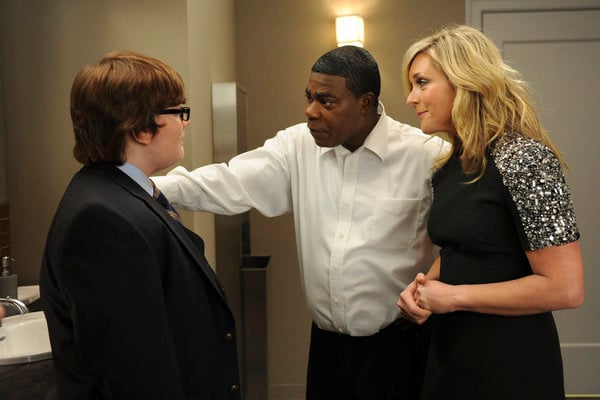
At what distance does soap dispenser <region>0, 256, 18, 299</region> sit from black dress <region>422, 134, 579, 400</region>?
1.28 metres

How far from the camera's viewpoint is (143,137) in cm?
123

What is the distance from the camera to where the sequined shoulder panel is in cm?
Result: 143

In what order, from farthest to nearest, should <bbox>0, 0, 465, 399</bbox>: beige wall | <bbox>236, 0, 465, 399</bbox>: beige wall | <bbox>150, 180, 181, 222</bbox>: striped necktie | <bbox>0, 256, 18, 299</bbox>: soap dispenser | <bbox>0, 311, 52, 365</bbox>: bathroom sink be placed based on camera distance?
<bbox>236, 0, 465, 399</bbox>: beige wall < <bbox>0, 0, 465, 399</bbox>: beige wall < <bbox>0, 256, 18, 299</bbox>: soap dispenser < <bbox>0, 311, 52, 365</bbox>: bathroom sink < <bbox>150, 180, 181, 222</bbox>: striped necktie

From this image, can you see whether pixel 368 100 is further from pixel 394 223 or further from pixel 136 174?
pixel 136 174

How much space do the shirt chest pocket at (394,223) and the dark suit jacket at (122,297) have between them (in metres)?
0.75

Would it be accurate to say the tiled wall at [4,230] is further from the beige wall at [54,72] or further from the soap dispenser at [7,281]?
the soap dispenser at [7,281]

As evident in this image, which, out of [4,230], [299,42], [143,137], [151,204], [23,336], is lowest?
[23,336]

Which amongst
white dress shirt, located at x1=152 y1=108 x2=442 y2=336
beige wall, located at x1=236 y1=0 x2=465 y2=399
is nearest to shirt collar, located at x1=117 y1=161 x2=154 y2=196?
white dress shirt, located at x1=152 y1=108 x2=442 y2=336

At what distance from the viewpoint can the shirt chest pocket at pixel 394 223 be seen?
6.27 ft

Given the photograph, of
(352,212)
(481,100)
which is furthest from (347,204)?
(481,100)

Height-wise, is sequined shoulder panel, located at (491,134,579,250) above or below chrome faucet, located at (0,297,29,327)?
above

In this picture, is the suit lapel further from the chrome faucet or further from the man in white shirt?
the chrome faucet

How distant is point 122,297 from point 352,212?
3.19 feet

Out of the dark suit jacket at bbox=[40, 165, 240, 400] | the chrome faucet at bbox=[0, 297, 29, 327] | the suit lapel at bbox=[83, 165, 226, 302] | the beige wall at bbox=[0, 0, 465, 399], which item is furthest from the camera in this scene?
the beige wall at bbox=[0, 0, 465, 399]
